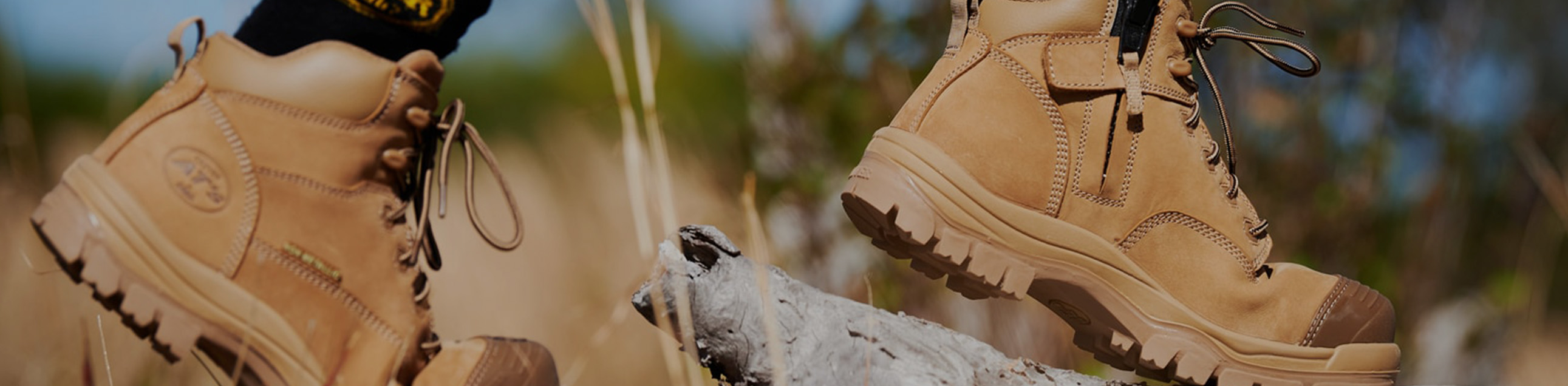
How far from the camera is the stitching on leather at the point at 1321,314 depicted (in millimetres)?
1732

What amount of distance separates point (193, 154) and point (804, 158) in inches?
62.4

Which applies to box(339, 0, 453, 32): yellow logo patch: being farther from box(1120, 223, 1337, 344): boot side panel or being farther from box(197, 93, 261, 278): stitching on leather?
box(1120, 223, 1337, 344): boot side panel

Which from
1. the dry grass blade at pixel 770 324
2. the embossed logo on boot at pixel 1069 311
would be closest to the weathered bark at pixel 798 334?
the dry grass blade at pixel 770 324

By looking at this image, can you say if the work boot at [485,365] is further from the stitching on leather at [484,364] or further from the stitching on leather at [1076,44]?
the stitching on leather at [1076,44]

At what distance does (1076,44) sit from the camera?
1596 mm

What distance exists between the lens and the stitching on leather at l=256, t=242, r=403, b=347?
5.10 feet

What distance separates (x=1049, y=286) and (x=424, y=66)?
85 centimetres

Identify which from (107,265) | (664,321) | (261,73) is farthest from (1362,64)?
(107,265)

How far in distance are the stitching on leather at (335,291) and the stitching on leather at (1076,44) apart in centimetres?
89

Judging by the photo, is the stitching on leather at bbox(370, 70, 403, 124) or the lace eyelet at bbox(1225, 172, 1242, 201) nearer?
the stitching on leather at bbox(370, 70, 403, 124)

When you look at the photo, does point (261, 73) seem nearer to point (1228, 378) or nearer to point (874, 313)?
point (874, 313)

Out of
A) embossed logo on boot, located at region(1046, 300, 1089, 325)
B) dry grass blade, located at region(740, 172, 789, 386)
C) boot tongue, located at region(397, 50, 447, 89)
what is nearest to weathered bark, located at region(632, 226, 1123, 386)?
dry grass blade, located at region(740, 172, 789, 386)

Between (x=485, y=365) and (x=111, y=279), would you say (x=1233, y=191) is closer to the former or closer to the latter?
(x=485, y=365)

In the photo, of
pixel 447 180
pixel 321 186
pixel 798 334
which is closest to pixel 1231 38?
pixel 798 334
